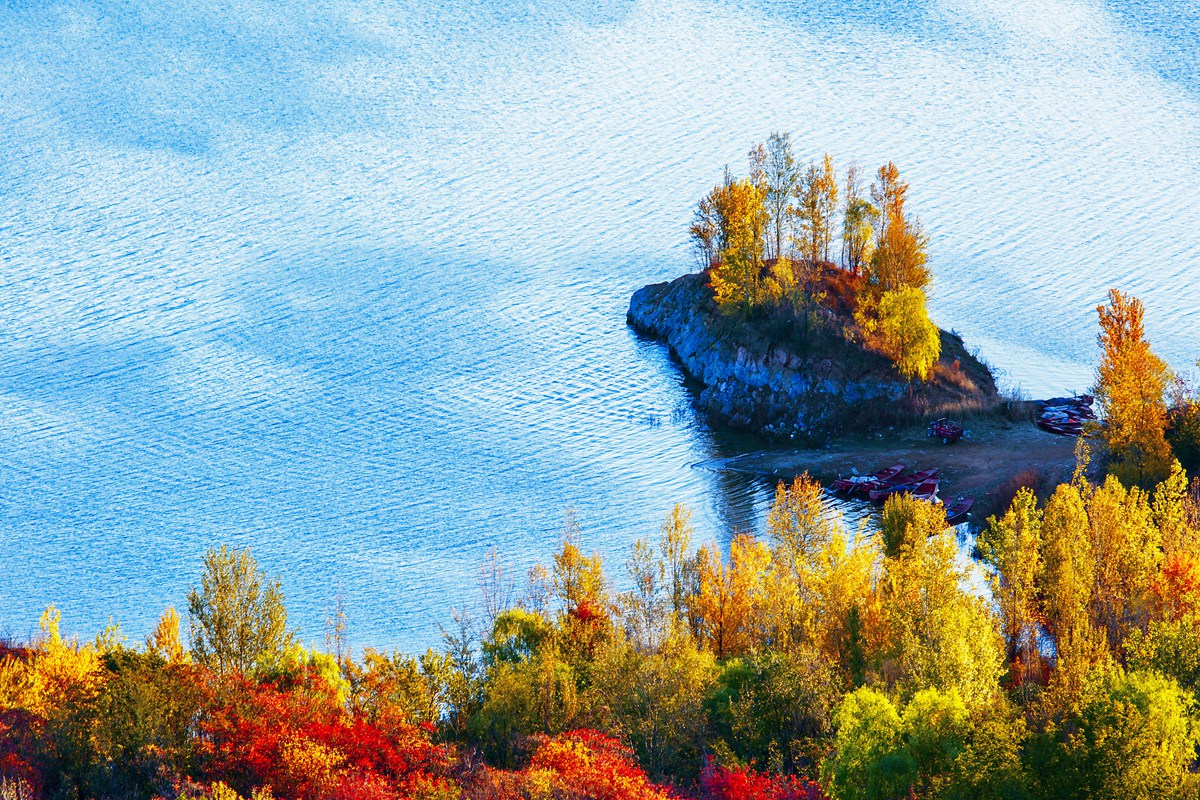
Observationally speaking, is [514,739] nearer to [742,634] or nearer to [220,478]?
[742,634]

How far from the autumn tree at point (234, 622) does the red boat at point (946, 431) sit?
5675 centimetres

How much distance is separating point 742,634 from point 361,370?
61314 mm

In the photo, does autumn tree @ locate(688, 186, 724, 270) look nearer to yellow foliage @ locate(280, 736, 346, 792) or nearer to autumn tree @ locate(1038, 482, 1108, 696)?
autumn tree @ locate(1038, 482, 1108, 696)

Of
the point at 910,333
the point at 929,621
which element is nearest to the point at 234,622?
the point at 929,621

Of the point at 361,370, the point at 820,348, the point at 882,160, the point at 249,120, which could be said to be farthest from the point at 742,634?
the point at 249,120

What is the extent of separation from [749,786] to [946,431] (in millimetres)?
60741

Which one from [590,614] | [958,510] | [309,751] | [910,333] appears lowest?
[309,751]

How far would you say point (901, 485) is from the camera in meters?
111

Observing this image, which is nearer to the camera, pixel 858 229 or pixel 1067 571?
pixel 1067 571

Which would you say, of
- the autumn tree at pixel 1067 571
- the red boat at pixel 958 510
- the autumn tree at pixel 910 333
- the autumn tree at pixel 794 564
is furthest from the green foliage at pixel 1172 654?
the autumn tree at pixel 910 333

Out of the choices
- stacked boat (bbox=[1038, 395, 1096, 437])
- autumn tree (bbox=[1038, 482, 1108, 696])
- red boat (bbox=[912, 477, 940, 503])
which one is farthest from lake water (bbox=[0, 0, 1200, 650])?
autumn tree (bbox=[1038, 482, 1108, 696])

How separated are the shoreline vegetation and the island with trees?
88.5ft

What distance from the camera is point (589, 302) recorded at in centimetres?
14938

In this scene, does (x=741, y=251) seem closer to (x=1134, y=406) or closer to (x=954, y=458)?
(x=954, y=458)
